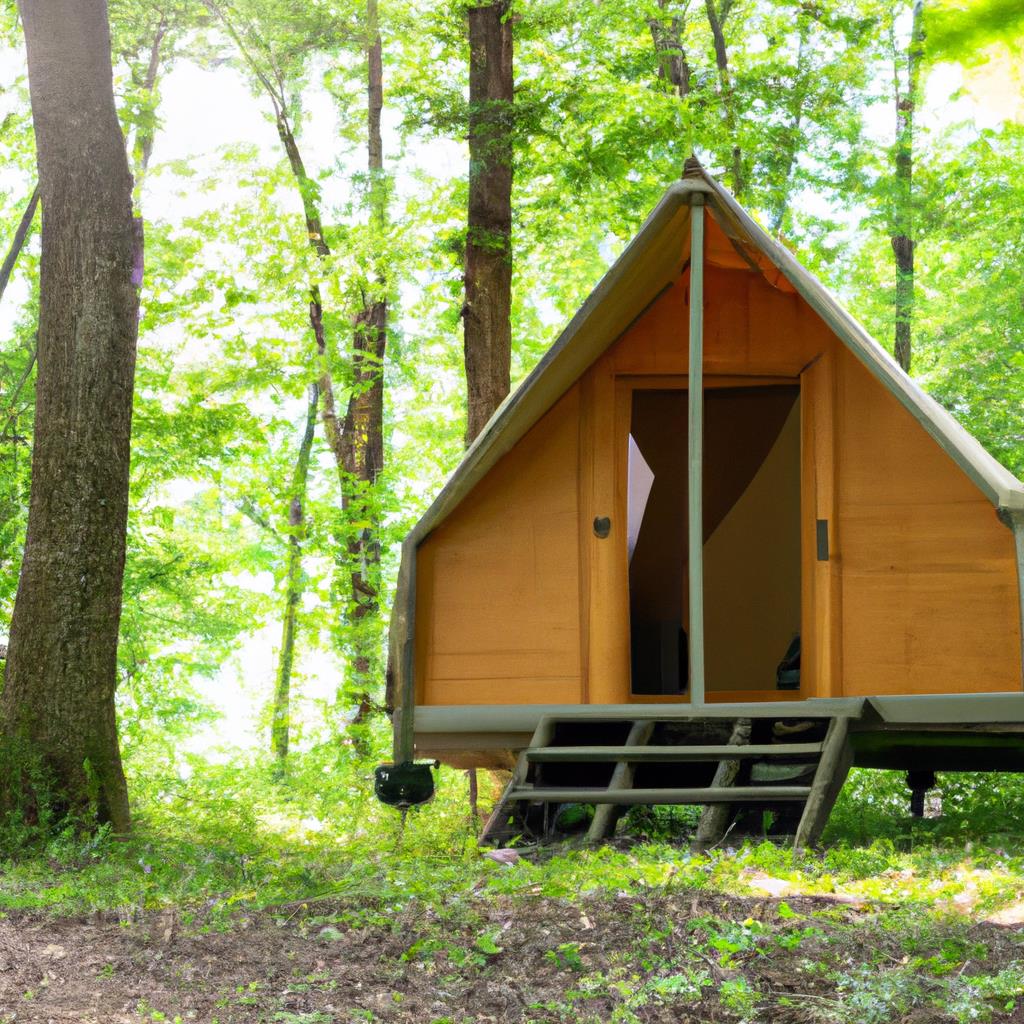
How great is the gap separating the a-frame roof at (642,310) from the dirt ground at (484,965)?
8.78 feet

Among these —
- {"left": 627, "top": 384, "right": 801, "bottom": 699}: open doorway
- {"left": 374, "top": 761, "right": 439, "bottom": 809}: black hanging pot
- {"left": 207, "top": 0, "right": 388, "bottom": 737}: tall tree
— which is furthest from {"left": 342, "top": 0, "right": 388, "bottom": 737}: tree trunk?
{"left": 374, "top": 761, "right": 439, "bottom": 809}: black hanging pot

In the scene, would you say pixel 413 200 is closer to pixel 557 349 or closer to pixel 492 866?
pixel 557 349

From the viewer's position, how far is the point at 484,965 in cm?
295

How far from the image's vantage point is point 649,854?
450cm

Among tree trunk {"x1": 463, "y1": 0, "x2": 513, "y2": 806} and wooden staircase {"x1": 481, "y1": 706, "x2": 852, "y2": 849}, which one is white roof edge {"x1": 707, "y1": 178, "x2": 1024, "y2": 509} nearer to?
wooden staircase {"x1": 481, "y1": 706, "x2": 852, "y2": 849}

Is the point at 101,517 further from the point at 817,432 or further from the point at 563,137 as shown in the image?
the point at 563,137

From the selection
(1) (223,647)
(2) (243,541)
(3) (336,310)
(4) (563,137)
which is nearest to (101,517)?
(4) (563,137)

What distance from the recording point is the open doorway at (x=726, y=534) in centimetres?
801

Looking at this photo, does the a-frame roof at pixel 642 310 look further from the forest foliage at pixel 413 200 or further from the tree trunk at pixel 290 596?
the tree trunk at pixel 290 596

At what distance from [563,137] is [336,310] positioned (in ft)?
14.0

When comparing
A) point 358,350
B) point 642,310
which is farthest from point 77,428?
point 358,350

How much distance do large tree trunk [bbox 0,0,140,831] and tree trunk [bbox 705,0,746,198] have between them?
7.84 m

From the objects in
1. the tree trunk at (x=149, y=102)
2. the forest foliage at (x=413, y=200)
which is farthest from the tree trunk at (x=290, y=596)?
the tree trunk at (x=149, y=102)

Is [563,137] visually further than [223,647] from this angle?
No
